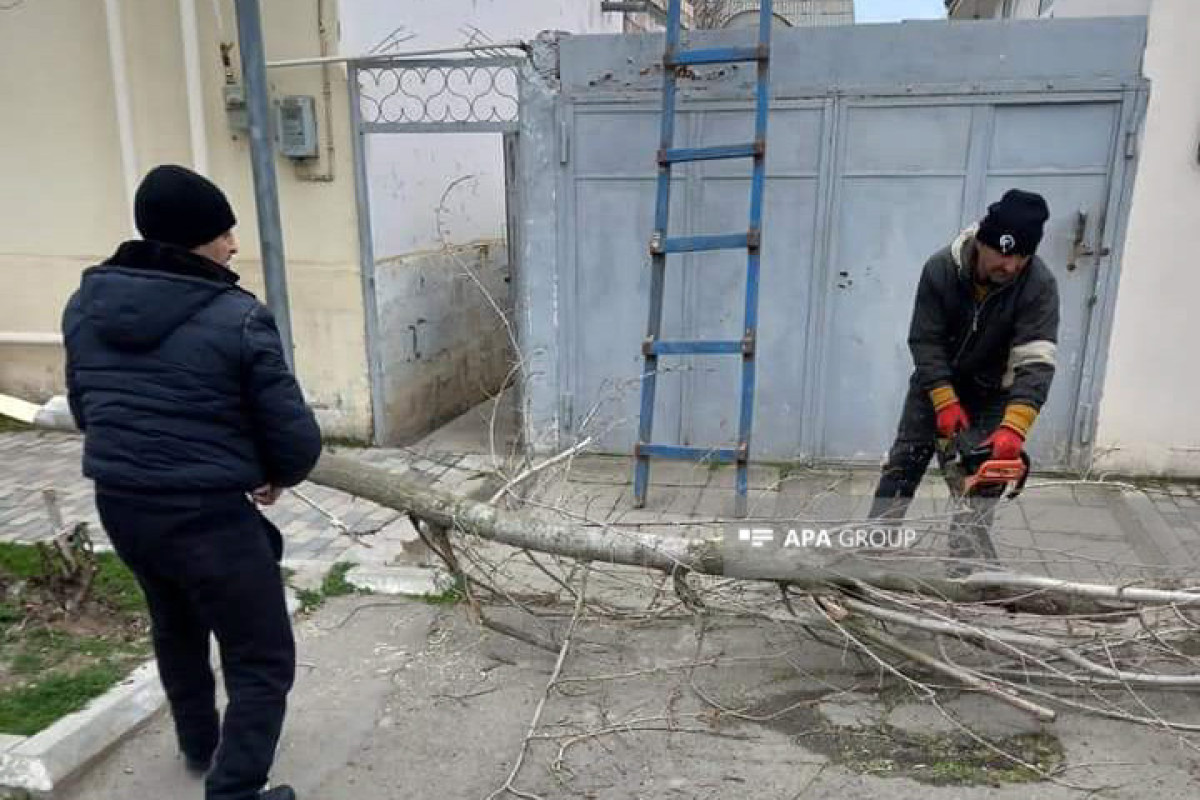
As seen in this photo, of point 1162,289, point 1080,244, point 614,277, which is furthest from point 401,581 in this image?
point 1162,289

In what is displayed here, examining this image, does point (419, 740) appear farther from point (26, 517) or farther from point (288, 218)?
point (288, 218)

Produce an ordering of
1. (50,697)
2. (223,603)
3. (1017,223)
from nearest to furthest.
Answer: (223,603), (50,697), (1017,223)

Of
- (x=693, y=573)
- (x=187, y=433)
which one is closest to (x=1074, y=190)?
(x=693, y=573)

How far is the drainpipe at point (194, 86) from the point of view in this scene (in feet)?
17.4

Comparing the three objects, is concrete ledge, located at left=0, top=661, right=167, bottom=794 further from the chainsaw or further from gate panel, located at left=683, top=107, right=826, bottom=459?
gate panel, located at left=683, top=107, right=826, bottom=459

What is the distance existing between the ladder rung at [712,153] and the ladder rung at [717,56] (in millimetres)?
406

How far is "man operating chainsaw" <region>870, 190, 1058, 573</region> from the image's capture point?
3164 millimetres

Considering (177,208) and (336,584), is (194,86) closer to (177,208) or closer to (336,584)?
(336,584)

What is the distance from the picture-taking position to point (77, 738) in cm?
274

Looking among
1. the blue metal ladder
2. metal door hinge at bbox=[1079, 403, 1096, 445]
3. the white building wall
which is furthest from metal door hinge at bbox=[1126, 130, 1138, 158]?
the blue metal ladder

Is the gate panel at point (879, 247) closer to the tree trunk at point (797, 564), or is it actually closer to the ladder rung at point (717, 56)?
the ladder rung at point (717, 56)

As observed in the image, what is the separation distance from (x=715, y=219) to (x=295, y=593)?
3086 millimetres

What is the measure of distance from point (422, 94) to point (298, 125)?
1.03 m

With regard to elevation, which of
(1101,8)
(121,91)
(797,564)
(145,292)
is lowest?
(797,564)
